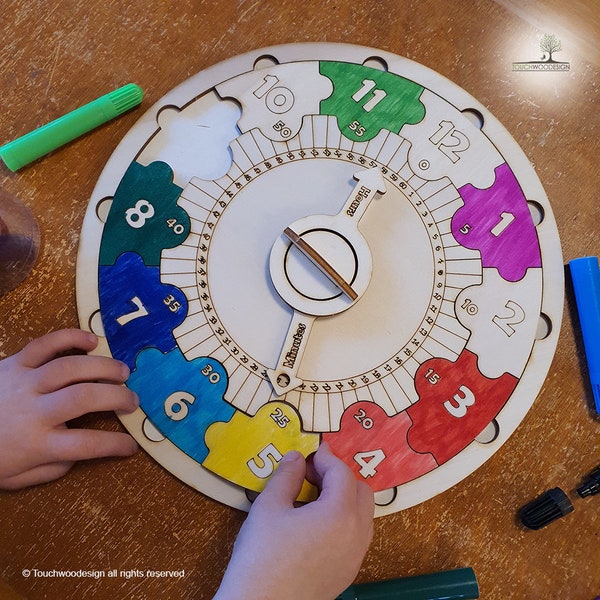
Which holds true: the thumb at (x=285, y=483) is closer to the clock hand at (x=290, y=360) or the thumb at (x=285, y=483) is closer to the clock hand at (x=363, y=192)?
the clock hand at (x=290, y=360)

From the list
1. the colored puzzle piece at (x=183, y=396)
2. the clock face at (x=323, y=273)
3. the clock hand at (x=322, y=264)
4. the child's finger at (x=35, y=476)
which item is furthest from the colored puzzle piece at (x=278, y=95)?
the child's finger at (x=35, y=476)

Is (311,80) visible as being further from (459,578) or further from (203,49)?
(459,578)

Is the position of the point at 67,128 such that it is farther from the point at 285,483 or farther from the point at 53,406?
the point at 285,483

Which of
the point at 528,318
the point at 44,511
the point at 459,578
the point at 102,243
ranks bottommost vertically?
the point at 459,578

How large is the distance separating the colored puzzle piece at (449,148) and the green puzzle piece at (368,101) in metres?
0.01

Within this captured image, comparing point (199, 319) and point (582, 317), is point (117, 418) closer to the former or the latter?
point (199, 319)

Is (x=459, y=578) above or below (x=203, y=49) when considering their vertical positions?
below

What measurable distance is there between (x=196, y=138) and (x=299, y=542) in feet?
1.18

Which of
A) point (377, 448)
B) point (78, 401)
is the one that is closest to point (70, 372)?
point (78, 401)

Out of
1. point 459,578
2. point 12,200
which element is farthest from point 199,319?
point 459,578

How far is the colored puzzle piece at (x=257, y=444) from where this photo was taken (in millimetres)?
496

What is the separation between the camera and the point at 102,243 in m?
0.53

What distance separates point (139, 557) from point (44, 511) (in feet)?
0.29

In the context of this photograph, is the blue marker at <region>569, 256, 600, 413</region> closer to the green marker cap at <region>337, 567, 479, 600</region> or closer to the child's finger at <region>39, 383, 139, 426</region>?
the green marker cap at <region>337, 567, 479, 600</region>
